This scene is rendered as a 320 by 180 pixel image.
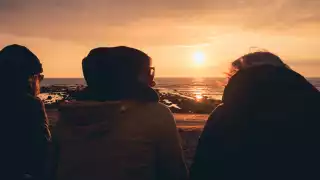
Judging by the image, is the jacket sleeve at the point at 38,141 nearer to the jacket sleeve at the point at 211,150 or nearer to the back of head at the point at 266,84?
the jacket sleeve at the point at 211,150

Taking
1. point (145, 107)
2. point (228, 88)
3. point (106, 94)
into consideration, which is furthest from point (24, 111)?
point (228, 88)

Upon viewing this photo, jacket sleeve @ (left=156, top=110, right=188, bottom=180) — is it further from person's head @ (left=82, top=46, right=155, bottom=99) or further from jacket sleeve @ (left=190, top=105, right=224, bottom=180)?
person's head @ (left=82, top=46, right=155, bottom=99)

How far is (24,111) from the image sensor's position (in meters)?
5.18

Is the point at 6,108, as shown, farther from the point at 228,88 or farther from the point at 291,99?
the point at 291,99

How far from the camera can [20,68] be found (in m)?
5.32

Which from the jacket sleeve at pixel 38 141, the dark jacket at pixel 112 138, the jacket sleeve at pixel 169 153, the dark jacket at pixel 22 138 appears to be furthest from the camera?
the jacket sleeve at pixel 38 141

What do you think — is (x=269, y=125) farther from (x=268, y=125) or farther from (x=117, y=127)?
(x=117, y=127)

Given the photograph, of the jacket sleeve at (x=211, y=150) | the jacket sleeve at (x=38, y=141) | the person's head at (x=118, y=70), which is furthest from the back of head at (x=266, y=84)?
the jacket sleeve at (x=38, y=141)

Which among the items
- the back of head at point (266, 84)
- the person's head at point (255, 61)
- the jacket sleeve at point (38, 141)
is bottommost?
the jacket sleeve at point (38, 141)

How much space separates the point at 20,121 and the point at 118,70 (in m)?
1.62

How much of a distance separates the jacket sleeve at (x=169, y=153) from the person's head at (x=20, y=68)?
1.99 meters

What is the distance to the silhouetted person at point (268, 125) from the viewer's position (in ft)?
11.6

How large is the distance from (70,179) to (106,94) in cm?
80

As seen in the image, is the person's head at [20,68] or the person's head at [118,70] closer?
the person's head at [118,70]
